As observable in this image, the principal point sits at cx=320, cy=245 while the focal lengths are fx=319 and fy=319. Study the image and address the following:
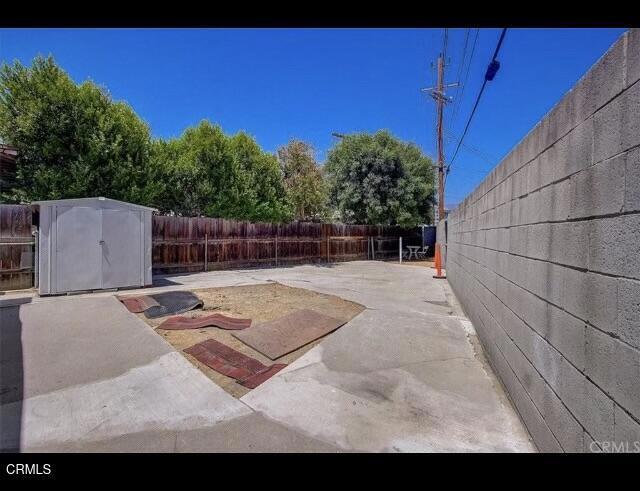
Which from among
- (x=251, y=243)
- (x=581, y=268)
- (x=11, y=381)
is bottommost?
(x=11, y=381)

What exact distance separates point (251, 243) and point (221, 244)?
139cm

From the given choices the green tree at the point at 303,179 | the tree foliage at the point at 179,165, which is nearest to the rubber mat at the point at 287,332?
the tree foliage at the point at 179,165

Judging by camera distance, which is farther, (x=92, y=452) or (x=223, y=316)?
(x=223, y=316)

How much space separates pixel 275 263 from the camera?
14.1m

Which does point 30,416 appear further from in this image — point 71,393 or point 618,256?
point 618,256

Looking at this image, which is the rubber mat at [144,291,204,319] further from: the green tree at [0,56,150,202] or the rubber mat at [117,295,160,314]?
the green tree at [0,56,150,202]

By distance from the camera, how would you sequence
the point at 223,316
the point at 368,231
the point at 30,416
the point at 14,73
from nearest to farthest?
the point at 30,416, the point at 223,316, the point at 14,73, the point at 368,231

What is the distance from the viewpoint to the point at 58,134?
8.60 meters

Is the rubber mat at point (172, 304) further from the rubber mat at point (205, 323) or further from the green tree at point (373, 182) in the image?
the green tree at point (373, 182)

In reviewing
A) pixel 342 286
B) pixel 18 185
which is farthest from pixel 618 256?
pixel 18 185

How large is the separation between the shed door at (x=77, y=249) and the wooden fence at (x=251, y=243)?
Answer: 3.37 meters

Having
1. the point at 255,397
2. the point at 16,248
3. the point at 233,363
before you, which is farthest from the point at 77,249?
the point at 255,397

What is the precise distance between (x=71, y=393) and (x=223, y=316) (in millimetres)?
2413

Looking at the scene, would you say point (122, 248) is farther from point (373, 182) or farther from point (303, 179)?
point (303, 179)
